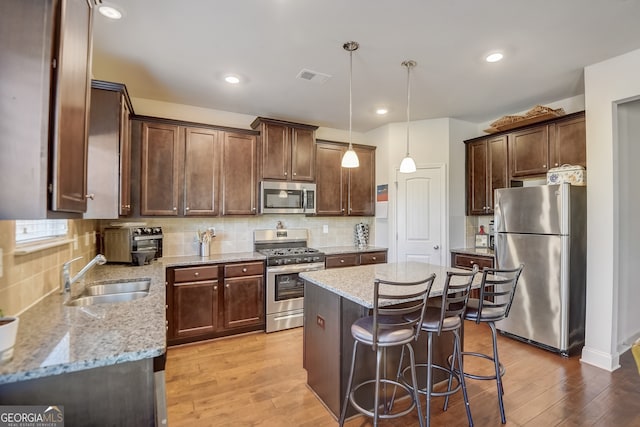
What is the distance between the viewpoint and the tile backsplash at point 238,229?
3.76 meters

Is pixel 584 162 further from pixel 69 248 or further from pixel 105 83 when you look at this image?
pixel 69 248

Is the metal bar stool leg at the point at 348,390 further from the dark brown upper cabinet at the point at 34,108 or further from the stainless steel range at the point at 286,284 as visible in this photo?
the stainless steel range at the point at 286,284

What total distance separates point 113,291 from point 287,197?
2.19 meters

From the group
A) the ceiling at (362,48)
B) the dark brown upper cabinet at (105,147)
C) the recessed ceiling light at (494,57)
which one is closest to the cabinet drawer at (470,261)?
the ceiling at (362,48)

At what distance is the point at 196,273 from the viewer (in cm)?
334

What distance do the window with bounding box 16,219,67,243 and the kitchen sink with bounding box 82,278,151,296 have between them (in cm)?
43

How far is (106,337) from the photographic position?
1.29m

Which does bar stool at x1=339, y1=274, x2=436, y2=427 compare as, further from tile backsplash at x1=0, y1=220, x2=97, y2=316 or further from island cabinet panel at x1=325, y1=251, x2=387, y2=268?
island cabinet panel at x1=325, y1=251, x2=387, y2=268

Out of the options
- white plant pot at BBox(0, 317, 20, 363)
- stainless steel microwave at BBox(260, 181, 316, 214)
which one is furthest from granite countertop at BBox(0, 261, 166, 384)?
stainless steel microwave at BBox(260, 181, 316, 214)

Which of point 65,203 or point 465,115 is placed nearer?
point 65,203

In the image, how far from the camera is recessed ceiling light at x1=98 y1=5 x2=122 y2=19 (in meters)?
2.03

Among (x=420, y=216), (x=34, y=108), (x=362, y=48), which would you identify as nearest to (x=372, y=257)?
(x=420, y=216)

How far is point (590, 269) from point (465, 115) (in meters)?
2.33

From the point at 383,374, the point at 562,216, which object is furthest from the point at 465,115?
the point at 383,374
